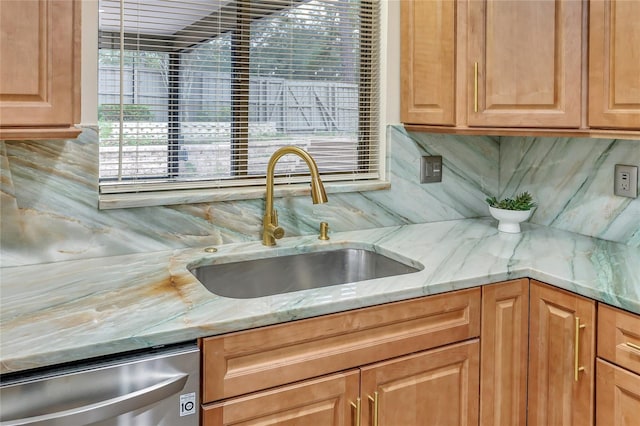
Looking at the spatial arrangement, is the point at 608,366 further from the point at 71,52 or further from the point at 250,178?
the point at 71,52

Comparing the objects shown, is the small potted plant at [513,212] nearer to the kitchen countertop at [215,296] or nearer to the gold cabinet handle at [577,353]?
the kitchen countertop at [215,296]

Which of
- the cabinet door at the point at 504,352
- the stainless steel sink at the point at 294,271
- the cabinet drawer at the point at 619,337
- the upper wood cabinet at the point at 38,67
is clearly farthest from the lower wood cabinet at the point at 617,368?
the upper wood cabinet at the point at 38,67

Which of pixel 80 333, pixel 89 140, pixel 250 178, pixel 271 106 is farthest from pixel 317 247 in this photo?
pixel 80 333

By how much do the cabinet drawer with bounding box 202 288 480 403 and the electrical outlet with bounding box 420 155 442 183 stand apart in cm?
78

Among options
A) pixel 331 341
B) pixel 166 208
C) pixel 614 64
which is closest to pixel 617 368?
pixel 331 341

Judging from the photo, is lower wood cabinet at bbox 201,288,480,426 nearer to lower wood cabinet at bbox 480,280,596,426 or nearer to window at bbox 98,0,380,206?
lower wood cabinet at bbox 480,280,596,426

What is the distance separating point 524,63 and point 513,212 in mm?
571

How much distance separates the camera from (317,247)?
1.87 metres

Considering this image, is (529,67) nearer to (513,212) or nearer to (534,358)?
(513,212)

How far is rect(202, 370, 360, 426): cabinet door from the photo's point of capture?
3.93ft

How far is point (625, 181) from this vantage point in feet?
6.20

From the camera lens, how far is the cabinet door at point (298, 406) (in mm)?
1198

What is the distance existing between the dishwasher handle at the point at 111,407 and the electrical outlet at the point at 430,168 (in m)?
1.38

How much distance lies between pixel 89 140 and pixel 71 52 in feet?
1.31
